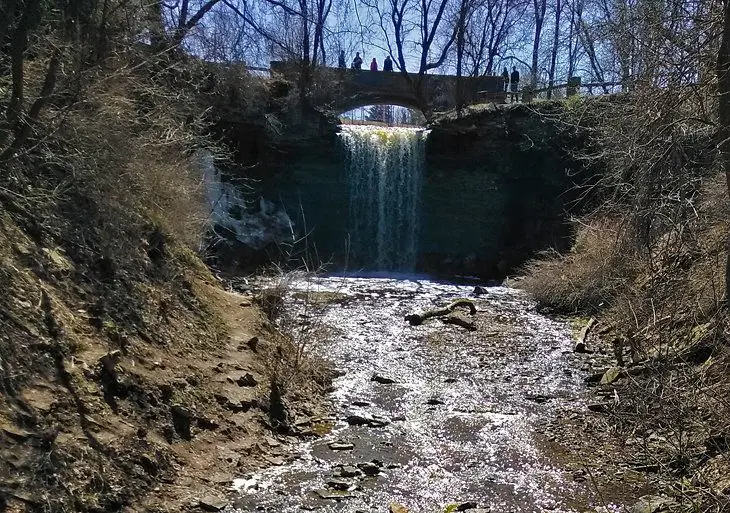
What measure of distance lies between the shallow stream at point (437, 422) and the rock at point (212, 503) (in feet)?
0.50

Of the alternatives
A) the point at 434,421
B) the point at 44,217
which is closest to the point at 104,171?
the point at 44,217

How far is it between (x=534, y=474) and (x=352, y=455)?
1.72 meters

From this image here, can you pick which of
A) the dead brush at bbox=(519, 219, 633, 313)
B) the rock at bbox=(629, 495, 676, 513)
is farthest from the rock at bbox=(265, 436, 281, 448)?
the dead brush at bbox=(519, 219, 633, 313)

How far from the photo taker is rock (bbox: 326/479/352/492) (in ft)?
18.6

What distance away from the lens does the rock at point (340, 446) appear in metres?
6.50

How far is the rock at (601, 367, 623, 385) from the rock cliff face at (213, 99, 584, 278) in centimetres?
1267

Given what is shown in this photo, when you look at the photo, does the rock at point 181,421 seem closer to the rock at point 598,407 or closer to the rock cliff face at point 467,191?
the rock at point 598,407

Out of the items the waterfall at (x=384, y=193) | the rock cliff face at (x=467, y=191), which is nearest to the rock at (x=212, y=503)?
the rock cliff face at (x=467, y=191)

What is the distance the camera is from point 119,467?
4.76 meters

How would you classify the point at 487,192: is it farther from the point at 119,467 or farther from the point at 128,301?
the point at 119,467

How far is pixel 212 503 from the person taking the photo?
504 cm

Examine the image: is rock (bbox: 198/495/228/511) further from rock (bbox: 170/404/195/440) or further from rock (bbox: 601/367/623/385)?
rock (bbox: 601/367/623/385)

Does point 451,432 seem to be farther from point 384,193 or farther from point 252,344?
point 384,193

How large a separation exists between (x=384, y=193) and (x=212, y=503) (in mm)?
18847
